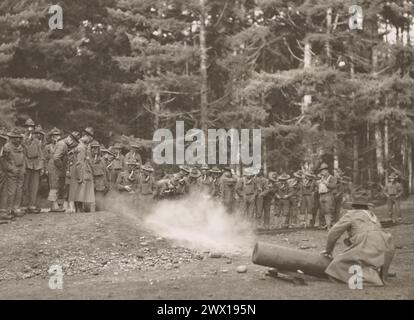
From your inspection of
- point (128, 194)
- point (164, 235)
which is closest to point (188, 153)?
point (128, 194)

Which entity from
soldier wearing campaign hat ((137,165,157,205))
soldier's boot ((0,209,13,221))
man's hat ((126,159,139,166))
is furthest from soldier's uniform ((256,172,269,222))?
soldier's boot ((0,209,13,221))

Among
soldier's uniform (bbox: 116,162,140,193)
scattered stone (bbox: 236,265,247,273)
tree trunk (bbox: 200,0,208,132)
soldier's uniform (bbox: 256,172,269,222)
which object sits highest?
tree trunk (bbox: 200,0,208,132)

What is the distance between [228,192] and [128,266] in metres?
9.43

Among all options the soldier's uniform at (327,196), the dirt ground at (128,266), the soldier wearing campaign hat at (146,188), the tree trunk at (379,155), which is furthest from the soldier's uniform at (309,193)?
the tree trunk at (379,155)

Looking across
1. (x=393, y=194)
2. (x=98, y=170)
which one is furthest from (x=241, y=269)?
(x=393, y=194)

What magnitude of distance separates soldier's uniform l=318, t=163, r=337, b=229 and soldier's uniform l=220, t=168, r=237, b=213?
327 centimetres

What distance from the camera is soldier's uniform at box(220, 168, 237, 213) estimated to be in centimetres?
2356

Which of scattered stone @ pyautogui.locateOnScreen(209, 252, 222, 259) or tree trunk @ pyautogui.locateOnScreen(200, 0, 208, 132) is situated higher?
tree trunk @ pyautogui.locateOnScreen(200, 0, 208, 132)

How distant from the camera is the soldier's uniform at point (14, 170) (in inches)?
682

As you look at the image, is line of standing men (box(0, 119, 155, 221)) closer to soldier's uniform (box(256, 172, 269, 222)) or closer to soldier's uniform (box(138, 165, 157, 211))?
soldier's uniform (box(138, 165, 157, 211))

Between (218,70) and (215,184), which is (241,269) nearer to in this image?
(215,184)

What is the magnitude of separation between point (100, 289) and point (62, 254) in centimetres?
393

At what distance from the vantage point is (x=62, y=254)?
596 inches
